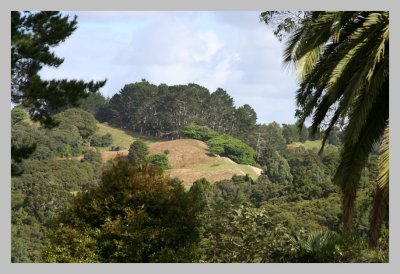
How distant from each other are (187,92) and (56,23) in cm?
8290

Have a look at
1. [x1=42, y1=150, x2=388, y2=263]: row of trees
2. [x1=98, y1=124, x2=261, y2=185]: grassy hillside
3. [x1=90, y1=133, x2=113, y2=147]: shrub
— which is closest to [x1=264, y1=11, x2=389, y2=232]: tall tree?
[x1=42, y1=150, x2=388, y2=263]: row of trees

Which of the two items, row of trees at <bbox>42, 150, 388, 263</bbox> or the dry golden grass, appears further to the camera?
the dry golden grass

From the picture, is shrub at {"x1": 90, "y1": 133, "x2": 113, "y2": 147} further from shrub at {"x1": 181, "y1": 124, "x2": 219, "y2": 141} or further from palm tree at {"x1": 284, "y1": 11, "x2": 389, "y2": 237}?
palm tree at {"x1": 284, "y1": 11, "x2": 389, "y2": 237}

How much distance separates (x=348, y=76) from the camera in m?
12.5

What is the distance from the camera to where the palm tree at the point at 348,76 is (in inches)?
464

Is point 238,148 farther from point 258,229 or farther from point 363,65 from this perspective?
point 363,65

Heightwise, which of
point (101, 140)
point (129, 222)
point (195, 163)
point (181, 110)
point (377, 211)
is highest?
point (181, 110)

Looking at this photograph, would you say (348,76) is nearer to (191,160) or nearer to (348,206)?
(348,206)

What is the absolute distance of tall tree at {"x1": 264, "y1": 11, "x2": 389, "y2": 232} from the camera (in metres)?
11.8

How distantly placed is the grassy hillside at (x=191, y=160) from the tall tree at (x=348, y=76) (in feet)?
236

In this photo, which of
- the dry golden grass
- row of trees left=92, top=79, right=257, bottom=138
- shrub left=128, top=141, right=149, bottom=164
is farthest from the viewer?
row of trees left=92, top=79, right=257, bottom=138

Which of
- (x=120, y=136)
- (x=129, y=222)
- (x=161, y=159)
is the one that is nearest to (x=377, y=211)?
(x=129, y=222)

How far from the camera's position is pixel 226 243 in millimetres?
17609

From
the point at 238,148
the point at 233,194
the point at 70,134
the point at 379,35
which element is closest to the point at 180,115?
the point at 238,148
